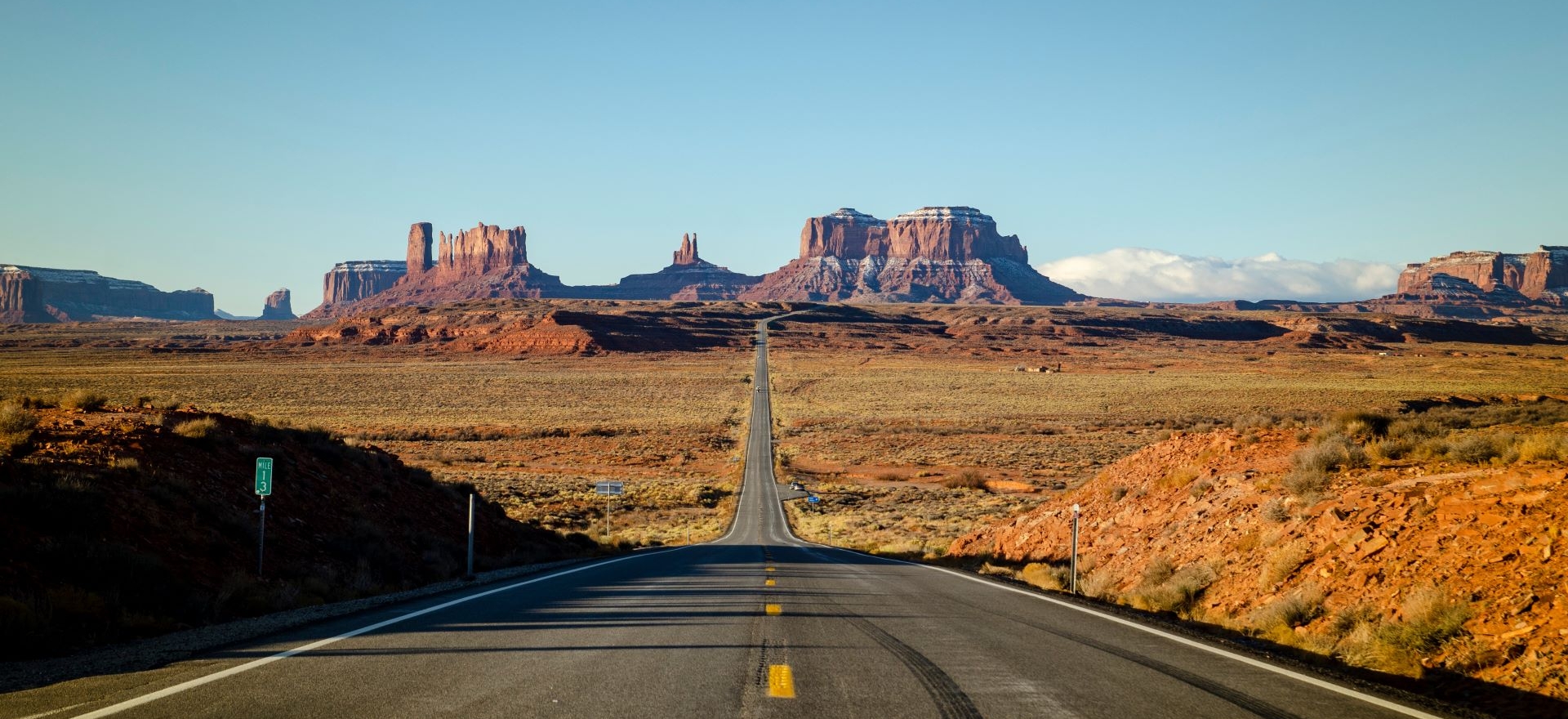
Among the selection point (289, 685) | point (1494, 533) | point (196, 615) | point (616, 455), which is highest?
point (1494, 533)

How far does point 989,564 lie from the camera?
19.2m

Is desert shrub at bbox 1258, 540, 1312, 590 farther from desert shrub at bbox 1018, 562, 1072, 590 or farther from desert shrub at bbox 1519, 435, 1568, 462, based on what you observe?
desert shrub at bbox 1018, 562, 1072, 590

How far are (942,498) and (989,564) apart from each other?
78.7 feet

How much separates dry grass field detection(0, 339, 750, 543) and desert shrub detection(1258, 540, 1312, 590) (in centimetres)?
1481

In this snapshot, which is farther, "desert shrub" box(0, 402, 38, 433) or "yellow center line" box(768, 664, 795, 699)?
"desert shrub" box(0, 402, 38, 433)

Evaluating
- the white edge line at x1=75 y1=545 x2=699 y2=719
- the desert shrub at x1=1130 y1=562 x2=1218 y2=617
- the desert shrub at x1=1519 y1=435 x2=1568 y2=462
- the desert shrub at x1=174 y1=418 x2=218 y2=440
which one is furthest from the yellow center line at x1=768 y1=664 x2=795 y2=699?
the desert shrub at x1=174 y1=418 x2=218 y2=440

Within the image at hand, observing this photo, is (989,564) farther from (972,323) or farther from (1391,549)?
(972,323)

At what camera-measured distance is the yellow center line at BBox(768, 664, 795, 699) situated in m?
6.03

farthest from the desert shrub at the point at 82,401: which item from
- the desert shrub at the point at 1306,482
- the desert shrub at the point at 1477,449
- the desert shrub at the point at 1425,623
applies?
the desert shrub at the point at 1477,449

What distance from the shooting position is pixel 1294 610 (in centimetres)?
943

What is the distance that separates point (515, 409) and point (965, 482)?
157 feet

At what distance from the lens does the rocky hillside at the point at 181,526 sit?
872 centimetres

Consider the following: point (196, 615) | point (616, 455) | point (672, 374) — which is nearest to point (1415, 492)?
point (196, 615)

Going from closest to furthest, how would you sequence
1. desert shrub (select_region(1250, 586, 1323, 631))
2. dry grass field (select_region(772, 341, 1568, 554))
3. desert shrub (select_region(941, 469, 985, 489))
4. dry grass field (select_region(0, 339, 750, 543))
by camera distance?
desert shrub (select_region(1250, 586, 1323, 631)) → dry grass field (select_region(772, 341, 1568, 554)) → dry grass field (select_region(0, 339, 750, 543)) → desert shrub (select_region(941, 469, 985, 489))
